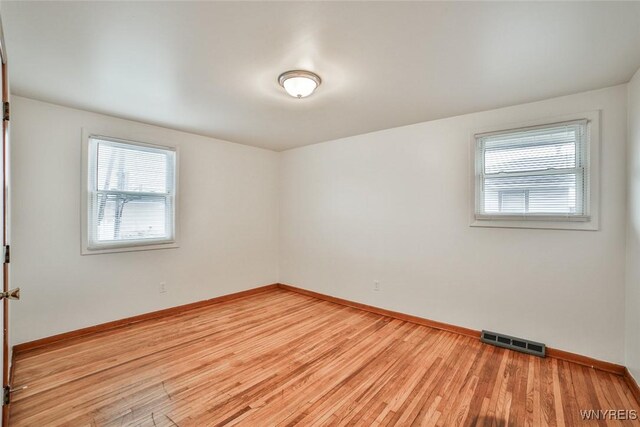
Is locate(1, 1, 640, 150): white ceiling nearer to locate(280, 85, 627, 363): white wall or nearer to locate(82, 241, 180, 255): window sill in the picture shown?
locate(280, 85, 627, 363): white wall

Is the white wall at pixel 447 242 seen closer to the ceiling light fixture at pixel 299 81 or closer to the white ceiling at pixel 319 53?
the white ceiling at pixel 319 53

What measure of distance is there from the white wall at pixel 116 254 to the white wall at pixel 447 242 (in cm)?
85

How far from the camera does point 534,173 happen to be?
9.30ft

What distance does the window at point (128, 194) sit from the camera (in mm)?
3266

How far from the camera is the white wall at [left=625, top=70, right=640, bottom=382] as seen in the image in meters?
2.23

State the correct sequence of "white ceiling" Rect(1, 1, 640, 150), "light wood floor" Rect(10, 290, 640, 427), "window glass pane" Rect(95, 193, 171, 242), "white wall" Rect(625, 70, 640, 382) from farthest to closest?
1. "window glass pane" Rect(95, 193, 171, 242)
2. "white wall" Rect(625, 70, 640, 382)
3. "light wood floor" Rect(10, 290, 640, 427)
4. "white ceiling" Rect(1, 1, 640, 150)

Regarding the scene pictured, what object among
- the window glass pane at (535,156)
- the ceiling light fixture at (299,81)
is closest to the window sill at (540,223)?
the window glass pane at (535,156)

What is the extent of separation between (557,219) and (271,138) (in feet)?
11.8

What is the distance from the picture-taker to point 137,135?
11.8 feet

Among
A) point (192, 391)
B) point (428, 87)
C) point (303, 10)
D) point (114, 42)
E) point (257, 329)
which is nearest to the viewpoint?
point (303, 10)

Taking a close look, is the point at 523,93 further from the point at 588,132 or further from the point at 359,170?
the point at 359,170

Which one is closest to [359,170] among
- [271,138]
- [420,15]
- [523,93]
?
[271,138]

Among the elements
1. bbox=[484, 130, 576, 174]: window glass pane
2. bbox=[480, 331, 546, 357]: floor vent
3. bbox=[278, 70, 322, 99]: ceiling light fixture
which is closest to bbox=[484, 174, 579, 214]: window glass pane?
bbox=[484, 130, 576, 174]: window glass pane

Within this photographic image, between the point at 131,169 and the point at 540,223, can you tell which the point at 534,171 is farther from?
the point at 131,169
